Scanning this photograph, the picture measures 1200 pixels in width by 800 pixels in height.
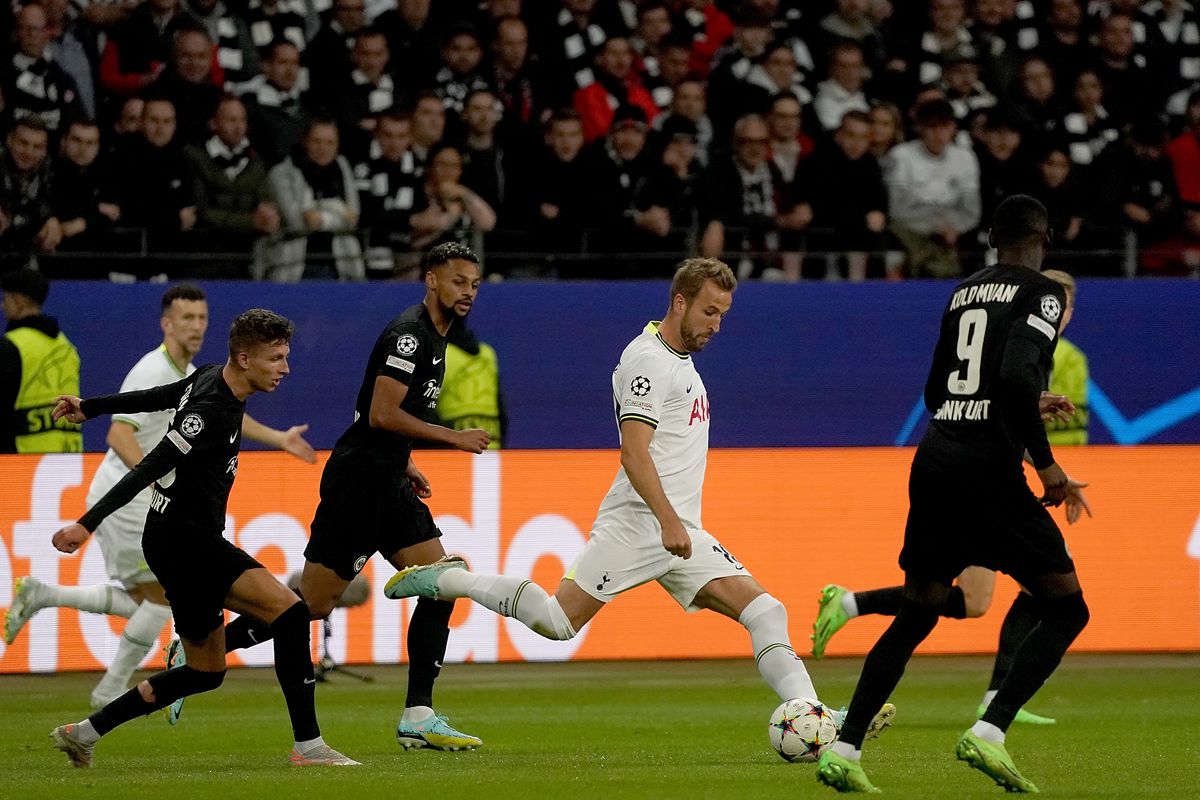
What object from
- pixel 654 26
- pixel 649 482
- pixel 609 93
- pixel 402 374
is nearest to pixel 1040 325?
pixel 649 482

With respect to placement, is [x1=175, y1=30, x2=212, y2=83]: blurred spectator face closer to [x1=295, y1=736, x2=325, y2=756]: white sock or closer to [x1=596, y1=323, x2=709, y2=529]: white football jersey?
[x1=596, y1=323, x2=709, y2=529]: white football jersey

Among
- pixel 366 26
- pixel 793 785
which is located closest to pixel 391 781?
pixel 793 785

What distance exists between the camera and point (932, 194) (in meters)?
15.0

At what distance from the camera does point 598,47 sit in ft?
51.6

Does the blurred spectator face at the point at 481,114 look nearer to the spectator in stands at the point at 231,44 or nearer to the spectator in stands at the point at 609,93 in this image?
the spectator in stands at the point at 609,93

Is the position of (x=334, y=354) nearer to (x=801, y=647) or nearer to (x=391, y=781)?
(x=801, y=647)

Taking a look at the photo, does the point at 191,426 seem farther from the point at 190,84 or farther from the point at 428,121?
the point at 190,84

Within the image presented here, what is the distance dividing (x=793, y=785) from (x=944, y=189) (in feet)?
29.5

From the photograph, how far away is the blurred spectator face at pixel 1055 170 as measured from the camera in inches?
601

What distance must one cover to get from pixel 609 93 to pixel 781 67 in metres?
1.55

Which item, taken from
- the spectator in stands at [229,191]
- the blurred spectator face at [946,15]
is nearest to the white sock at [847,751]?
the spectator in stands at [229,191]

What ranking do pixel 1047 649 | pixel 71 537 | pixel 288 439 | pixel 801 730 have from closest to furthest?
pixel 1047 649 < pixel 71 537 < pixel 801 730 < pixel 288 439

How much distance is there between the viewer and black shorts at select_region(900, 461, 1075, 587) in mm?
6531

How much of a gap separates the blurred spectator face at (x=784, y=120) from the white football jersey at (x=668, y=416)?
25.8 ft
